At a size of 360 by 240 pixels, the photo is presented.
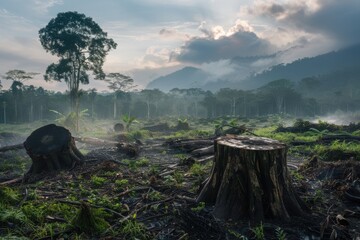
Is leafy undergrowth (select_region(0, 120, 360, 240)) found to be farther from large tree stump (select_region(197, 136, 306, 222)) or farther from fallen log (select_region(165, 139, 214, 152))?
fallen log (select_region(165, 139, 214, 152))

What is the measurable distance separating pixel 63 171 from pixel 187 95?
98882 mm

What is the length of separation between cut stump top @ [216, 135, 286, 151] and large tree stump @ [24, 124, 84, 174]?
534cm

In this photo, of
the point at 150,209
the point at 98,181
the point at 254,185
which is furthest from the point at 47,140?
the point at 254,185

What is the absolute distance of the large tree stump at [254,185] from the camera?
4109mm

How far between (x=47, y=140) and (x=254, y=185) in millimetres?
6659

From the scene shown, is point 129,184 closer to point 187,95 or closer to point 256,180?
point 256,180

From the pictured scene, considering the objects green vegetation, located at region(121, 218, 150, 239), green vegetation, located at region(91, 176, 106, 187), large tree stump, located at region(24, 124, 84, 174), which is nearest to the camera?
green vegetation, located at region(121, 218, 150, 239)

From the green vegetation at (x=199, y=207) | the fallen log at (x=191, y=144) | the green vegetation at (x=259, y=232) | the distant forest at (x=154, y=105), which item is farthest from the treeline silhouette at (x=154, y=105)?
the green vegetation at (x=259, y=232)

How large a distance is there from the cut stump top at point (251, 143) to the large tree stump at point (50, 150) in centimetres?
534

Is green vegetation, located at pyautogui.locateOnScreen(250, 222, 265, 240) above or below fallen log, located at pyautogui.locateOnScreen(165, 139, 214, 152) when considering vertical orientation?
above

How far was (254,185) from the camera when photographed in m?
4.11

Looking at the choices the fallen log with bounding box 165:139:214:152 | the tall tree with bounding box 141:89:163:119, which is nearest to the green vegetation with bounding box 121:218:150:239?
the fallen log with bounding box 165:139:214:152

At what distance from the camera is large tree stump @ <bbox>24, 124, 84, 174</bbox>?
26.8 ft

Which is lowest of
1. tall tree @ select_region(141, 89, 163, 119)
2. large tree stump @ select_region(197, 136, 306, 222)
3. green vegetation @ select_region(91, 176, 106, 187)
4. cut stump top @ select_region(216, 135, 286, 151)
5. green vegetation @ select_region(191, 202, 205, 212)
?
green vegetation @ select_region(91, 176, 106, 187)
